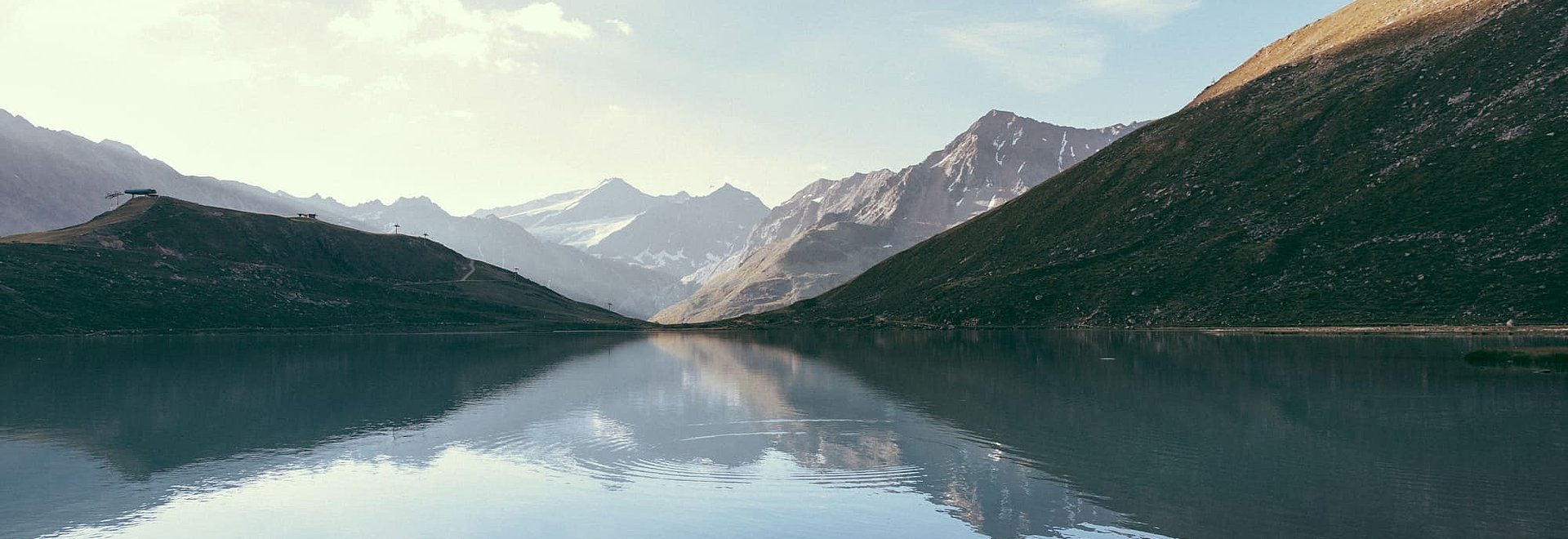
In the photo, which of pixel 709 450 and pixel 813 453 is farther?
pixel 709 450

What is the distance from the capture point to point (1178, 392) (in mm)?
80750

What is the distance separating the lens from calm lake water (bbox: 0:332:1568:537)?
39250mm

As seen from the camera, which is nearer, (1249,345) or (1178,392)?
(1178,392)

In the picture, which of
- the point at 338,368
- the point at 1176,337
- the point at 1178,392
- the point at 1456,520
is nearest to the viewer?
the point at 1456,520

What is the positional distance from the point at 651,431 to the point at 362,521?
89.1ft

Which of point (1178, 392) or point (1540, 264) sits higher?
point (1540, 264)

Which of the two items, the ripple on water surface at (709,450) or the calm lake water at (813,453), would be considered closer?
the calm lake water at (813,453)

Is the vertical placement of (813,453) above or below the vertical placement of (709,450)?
above

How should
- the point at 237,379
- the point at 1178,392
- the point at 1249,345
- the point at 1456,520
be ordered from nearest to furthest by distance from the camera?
the point at 1456,520, the point at 1178,392, the point at 237,379, the point at 1249,345

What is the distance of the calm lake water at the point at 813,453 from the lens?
39250 mm

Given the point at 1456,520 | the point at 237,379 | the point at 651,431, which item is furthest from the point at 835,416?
the point at 237,379

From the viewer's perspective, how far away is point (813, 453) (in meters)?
57.2

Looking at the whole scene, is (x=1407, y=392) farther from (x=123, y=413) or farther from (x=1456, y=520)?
(x=123, y=413)

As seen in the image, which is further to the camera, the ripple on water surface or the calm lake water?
the ripple on water surface
